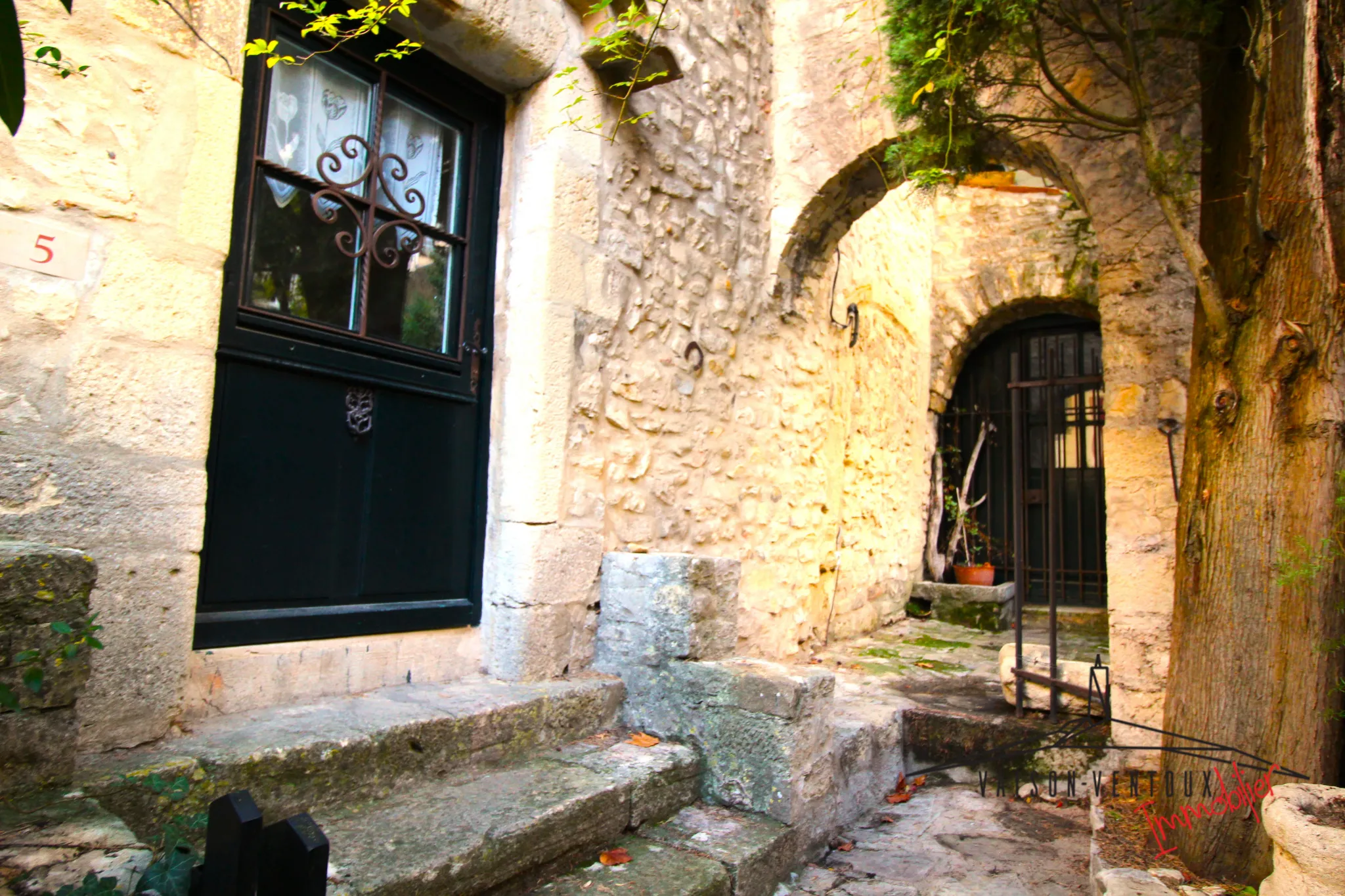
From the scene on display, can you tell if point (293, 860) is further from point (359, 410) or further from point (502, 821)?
point (359, 410)

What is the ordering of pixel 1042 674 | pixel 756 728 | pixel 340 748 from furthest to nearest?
pixel 1042 674
pixel 756 728
pixel 340 748

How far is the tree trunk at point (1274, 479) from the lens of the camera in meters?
2.08

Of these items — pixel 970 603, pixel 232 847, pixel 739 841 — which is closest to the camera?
pixel 232 847

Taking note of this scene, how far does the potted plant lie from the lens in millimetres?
7398

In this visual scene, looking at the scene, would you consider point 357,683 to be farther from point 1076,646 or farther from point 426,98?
point 1076,646

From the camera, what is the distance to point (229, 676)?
2.22 meters

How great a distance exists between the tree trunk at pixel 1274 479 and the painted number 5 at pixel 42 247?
10.1 feet

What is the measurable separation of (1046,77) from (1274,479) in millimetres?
1739

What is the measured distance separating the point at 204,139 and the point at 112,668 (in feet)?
4.41

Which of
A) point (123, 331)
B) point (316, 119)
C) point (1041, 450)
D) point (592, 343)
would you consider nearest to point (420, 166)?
point (316, 119)

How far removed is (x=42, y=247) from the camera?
5.98 ft

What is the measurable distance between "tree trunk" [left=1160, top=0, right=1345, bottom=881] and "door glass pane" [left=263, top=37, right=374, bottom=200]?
2.78 meters

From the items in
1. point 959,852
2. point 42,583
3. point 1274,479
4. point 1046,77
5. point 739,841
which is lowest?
point 959,852

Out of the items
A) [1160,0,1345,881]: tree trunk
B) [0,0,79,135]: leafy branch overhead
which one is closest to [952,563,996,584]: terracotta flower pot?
[1160,0,1345,881]: tree trunk
